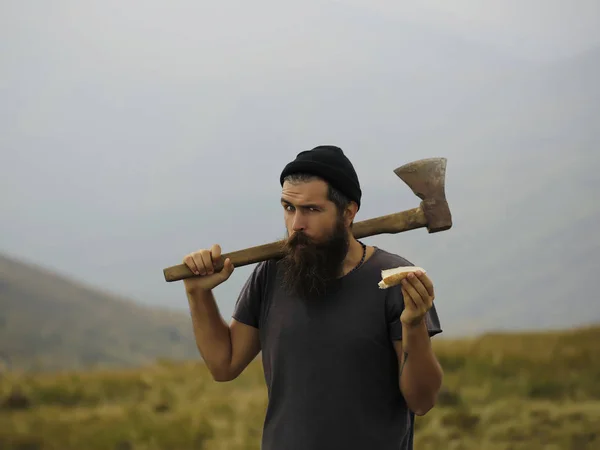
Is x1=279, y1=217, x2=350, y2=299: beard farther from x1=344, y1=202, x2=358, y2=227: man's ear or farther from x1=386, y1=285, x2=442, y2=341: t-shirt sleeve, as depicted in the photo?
x1=386, y1=285, x2=442, y2=341: t-shirt sleeve

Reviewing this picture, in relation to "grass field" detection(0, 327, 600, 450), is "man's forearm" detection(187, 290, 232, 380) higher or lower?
higher

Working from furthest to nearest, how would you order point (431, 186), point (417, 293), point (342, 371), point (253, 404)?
point (253, 404) → point (431, 186) → point (342, 371) → point (417, 293)

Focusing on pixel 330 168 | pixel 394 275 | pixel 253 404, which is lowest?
pixel 253 404

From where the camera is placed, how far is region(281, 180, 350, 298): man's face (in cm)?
177

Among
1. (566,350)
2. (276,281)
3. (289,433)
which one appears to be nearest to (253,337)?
(276,281)

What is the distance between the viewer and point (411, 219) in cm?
193

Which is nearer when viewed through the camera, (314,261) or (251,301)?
(314,261)

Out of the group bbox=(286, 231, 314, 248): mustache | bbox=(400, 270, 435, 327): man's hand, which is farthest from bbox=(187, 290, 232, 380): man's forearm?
bbox=(400, 270, 435, 327): man's hand

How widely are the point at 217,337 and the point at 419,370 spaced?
0.51 meters

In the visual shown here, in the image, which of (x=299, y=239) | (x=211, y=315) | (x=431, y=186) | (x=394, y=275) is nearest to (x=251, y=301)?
(x=211, y=315)

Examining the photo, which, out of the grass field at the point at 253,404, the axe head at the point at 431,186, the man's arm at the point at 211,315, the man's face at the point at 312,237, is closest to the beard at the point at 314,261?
the man's face at the point at 312,237

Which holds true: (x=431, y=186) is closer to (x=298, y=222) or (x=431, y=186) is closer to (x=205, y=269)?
(x=298, y=222)

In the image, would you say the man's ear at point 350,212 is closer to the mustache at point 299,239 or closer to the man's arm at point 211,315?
the mustache at point 299,239

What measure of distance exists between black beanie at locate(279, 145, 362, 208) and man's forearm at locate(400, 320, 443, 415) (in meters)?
0.38
